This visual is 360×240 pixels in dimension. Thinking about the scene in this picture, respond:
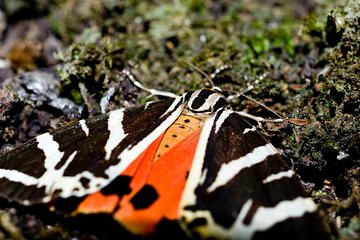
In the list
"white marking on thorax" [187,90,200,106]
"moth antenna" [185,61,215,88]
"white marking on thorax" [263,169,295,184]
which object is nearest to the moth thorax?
"white marking on thorax" [187,90,200,106]

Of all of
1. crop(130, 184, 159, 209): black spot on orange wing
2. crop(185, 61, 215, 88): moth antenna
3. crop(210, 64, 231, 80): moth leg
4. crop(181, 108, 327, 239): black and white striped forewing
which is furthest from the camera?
crop(210, 64, 231, 80): moth leg

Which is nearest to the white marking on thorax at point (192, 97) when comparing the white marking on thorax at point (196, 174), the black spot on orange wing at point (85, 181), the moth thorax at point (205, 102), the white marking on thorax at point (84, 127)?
the moth thorax at point (205, 102)

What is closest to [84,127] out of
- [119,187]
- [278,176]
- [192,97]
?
[119,187]

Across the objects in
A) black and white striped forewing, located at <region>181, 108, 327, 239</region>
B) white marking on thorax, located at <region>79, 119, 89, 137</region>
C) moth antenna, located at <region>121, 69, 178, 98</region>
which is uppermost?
moth antenna, located at <region>121, 69, 178, 98</region>

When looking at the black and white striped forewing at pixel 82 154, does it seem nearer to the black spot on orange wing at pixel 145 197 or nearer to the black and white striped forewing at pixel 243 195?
the black spot on orange wing at pixel 145 197

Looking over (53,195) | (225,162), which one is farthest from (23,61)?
(225,162)

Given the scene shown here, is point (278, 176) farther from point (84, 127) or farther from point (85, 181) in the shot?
point (84, 127)

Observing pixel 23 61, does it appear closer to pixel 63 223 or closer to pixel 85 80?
pixel 85 80

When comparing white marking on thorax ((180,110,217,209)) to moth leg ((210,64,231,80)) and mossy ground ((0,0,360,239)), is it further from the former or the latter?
moth leg ((210,64,231,80))
